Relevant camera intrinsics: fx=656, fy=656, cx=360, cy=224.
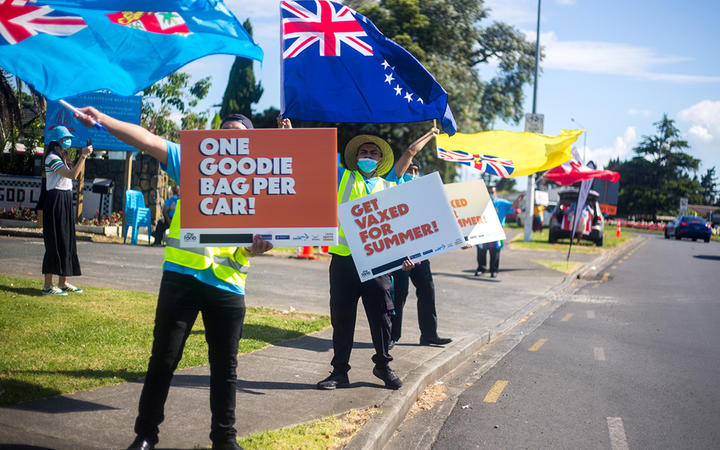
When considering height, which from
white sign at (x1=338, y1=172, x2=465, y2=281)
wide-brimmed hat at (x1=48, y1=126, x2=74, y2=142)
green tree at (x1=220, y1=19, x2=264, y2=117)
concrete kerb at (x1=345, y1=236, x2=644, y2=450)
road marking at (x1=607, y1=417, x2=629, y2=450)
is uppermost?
green tree at (x1=220, y1=19, x2=264, y2=117)

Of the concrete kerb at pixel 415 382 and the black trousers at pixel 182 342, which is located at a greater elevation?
the black trousers at pixel 182 342

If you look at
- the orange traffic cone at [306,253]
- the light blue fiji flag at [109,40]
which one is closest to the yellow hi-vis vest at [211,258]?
the light blue fiji flag at [109,40]

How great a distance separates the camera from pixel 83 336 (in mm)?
6258

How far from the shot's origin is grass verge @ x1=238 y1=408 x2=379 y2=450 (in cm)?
397

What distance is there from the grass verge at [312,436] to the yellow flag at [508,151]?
5.15 meters

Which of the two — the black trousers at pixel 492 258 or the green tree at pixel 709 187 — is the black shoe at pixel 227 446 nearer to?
the black trousers at pixel 492 258

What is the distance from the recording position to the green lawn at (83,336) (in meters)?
4.92

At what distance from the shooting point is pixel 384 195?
512 cm

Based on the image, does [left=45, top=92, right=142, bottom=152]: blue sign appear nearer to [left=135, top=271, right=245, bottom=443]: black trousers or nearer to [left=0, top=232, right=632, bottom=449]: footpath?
[left=0, top=232, right=632, bottom=449]: footpath

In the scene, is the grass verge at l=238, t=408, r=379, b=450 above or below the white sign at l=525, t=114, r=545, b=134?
below

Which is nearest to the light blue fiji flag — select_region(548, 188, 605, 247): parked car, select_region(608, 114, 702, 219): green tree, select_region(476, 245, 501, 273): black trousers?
select_region(476, 245, 501, 273): black trousers

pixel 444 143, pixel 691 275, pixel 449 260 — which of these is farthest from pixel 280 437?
pixel 691 275

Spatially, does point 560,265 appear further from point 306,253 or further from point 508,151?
point 508,151

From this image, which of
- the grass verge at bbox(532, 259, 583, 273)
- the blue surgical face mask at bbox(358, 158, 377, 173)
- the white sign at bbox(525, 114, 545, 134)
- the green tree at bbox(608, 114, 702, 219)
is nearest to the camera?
the blue surgical face mask at bbox(358, 158, 377, 173)
